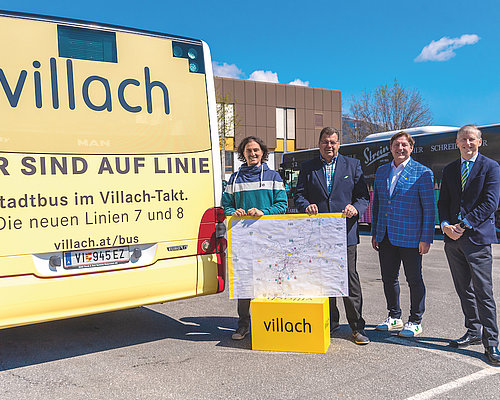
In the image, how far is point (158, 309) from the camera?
20.5ft

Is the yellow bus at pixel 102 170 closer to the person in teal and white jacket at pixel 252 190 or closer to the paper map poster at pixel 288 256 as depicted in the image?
the person in teal and white jacket at pixel 252 190

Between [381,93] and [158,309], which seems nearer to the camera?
[158,309]

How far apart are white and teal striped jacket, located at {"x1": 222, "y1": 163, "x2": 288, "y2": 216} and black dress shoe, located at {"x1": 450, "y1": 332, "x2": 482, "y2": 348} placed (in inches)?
76.8

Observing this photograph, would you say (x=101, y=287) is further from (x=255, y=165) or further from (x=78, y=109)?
(x=255, y=165)

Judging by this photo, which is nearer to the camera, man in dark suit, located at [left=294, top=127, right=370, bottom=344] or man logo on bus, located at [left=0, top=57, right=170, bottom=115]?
man logo on bus, located at [left=0, top=57, right=170, bottom=115]

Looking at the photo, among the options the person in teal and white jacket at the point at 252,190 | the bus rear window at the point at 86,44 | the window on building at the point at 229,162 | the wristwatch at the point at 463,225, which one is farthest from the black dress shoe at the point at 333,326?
the window on building at the point at 229,162

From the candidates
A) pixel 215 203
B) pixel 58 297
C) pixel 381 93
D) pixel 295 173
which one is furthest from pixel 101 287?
pixel 381 93

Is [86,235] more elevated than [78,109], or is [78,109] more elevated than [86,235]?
[78,109]

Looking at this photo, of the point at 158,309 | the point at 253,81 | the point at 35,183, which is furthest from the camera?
the point at 253,81

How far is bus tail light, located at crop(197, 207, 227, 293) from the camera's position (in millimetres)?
4723

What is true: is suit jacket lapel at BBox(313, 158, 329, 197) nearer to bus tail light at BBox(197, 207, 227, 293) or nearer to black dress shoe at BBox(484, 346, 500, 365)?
bus tail light at BBox(197, 207, 227, 293)

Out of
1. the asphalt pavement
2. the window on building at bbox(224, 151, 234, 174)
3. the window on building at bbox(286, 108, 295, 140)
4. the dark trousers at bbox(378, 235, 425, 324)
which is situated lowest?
the asphalt pavement

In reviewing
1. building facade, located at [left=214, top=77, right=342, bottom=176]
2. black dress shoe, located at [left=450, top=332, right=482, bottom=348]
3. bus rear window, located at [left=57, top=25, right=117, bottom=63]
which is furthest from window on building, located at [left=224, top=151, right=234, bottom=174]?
black dress shoe, located at [left=450, top=332, right=482, bottom=348]

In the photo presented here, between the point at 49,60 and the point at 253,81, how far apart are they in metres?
37.1
